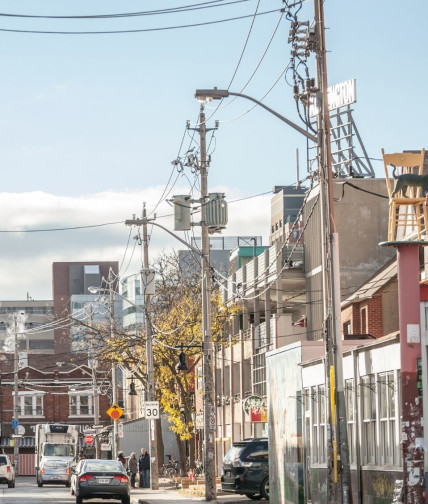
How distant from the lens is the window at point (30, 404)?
110931mm

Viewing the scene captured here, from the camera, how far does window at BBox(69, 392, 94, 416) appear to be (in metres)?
112

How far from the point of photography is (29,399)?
112 metres

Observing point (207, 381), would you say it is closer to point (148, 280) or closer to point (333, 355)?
point (148, 280)

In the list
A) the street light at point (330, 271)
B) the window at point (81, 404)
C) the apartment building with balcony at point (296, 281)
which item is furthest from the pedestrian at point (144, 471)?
the window at point (81, 404)

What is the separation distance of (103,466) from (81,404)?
73.7 m

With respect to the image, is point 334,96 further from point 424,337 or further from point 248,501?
point 424,337

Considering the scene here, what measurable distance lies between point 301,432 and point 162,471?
4171 cm

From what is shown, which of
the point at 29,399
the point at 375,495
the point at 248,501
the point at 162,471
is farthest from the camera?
the point at 29,399

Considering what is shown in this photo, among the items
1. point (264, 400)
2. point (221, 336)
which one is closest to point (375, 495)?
point (264, 400)

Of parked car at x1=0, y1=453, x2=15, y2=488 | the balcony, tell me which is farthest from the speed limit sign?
parked car at x1=0, y1=453, x2=15, y2=488

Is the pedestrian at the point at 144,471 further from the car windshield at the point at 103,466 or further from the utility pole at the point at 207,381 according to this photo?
the utility pole at the point at 207,381

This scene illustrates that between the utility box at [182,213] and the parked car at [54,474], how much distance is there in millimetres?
30076

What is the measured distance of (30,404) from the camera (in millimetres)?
111500

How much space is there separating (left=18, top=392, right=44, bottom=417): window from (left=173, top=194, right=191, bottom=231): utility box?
76190mm
